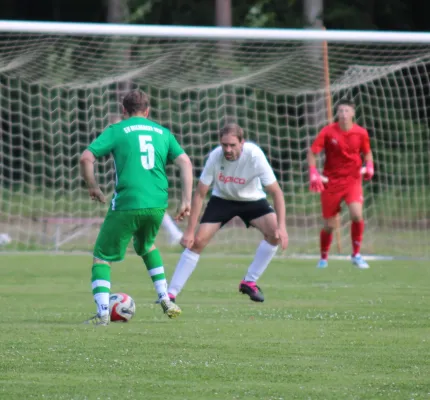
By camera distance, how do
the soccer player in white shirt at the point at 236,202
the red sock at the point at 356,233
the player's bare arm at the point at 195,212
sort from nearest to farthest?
the player's bare arm at the point at 195,212, the soccer player in white shirt at the point at 236,202, the red sock at the point at 356,233

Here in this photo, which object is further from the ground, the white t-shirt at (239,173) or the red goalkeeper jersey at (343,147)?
the white t-shirt at (239,173)

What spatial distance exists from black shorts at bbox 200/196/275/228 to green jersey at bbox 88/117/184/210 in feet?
5.26

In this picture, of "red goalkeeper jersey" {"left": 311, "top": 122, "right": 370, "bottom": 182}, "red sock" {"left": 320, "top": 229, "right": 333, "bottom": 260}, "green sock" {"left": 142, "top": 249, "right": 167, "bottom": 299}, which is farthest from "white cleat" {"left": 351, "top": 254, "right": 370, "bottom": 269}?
"green sock" {"left": 142, "top": 249, "right": 167, "bottom": 299}

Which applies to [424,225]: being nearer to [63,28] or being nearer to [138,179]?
[63,28]

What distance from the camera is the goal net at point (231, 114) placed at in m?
16.2

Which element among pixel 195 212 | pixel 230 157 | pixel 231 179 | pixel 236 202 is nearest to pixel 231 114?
pixel 236 202

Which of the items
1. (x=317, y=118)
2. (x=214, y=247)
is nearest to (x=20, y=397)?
(x=214, y=247)

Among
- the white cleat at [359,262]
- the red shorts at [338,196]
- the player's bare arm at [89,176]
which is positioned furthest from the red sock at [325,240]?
the player's bare arm at [89,176]

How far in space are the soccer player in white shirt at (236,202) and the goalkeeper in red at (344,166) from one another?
139 inches

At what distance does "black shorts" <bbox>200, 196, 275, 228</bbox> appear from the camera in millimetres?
9477

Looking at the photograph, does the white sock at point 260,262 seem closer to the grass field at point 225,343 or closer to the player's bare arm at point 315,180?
the grass field at point 225,343

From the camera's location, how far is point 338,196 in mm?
13227

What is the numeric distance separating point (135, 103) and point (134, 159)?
401 millimetres

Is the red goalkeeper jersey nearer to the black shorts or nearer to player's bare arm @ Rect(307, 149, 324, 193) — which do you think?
player's bare arm @ Rect(307, 149, 324, 193)
